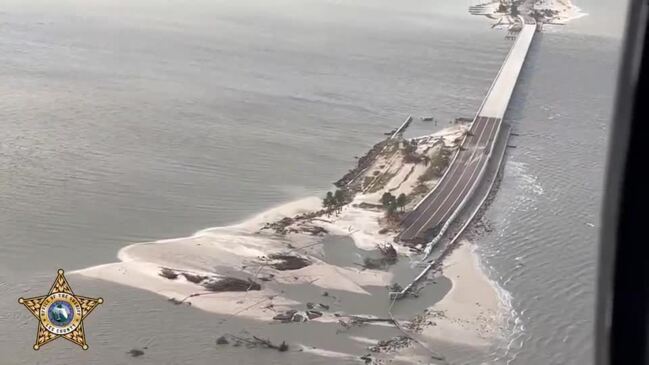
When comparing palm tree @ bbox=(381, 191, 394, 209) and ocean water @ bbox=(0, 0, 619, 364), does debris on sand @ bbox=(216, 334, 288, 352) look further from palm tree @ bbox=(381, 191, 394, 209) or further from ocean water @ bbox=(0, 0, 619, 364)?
palm tree @ bbox=(381, 191, 394, 209)

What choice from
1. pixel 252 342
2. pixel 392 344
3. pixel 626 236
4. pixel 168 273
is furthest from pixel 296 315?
pixel 626 236

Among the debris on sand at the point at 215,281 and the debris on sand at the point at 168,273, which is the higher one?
the debris on sand at the point at 168,273

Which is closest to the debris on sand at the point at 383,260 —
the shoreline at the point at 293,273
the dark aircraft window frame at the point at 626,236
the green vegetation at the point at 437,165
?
the shoreline at the point at 293,273

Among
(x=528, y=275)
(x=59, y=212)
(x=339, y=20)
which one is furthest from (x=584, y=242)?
(x=339, y=20)

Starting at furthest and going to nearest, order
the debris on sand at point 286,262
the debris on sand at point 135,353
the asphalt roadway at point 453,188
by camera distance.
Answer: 1. the asphalt roadway at point 453,188
2. the debris on sand at point 286,262
3. the debris on sand at point 135,353

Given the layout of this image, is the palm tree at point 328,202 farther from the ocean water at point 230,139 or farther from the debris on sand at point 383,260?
the debris on sand at point 383,260

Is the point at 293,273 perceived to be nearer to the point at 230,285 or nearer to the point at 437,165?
the point at 230,285
